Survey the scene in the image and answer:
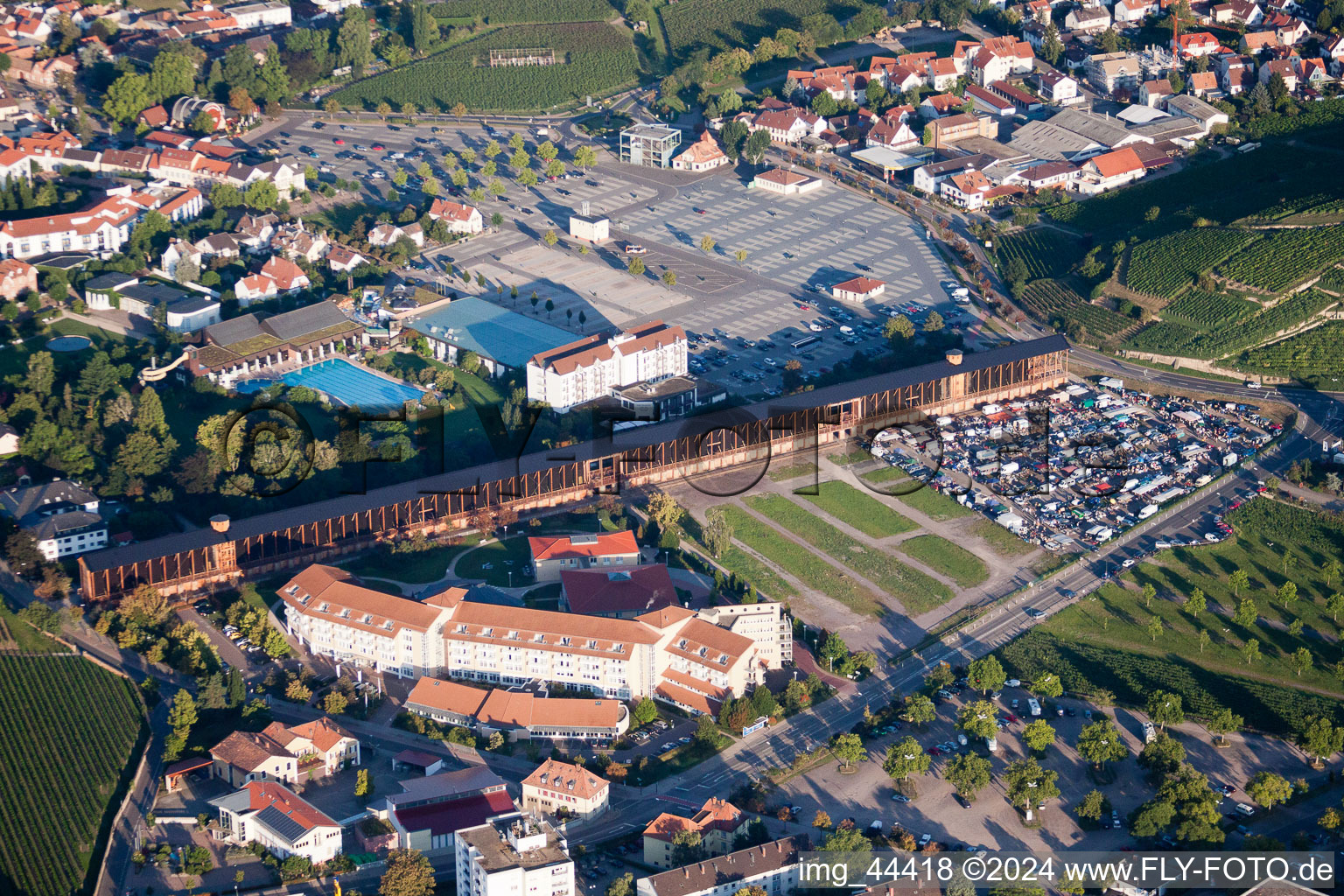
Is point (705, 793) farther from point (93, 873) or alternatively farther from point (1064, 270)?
point (1064, 270)

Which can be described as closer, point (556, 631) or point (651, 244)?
point (556, 631)

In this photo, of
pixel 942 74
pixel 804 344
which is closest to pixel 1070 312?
pixel 804 344

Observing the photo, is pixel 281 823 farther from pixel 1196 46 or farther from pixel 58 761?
pixel 1196 46

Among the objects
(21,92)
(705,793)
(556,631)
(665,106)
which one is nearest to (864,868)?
(705,793)

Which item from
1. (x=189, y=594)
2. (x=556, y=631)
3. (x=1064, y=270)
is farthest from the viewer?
(x=1064, y=270)

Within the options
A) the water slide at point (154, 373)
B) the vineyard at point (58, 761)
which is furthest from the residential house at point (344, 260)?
the vineyard at point (58, 761)

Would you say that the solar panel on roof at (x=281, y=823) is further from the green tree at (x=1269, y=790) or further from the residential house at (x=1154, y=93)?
the residential house at (x=1154, y=93)

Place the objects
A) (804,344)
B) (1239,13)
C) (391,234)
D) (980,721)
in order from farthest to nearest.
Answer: (1239,13), (391,234), (804,344), (980,721)
